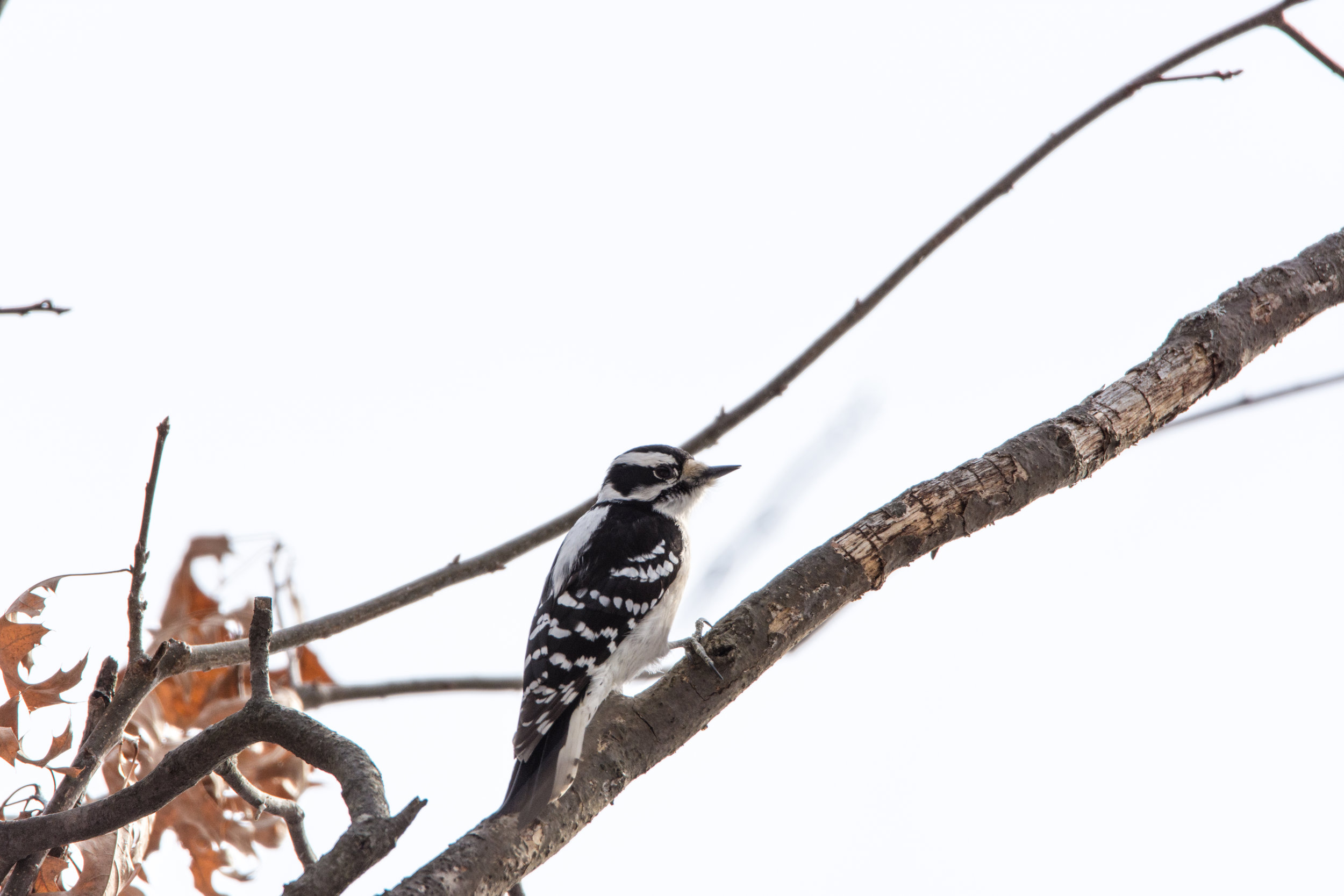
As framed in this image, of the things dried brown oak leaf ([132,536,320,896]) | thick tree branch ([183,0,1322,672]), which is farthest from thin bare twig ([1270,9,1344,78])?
dried brown oak leaf ([132,536,320,896])

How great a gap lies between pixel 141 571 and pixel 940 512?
246 cm

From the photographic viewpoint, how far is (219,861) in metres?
3.55

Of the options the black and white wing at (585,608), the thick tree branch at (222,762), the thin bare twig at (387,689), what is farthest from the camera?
the thin bare twig at (387,689)

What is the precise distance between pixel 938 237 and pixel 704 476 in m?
2.19

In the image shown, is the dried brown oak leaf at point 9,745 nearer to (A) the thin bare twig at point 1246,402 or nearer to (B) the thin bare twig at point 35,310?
(B) the thin bare twig at point 35,310

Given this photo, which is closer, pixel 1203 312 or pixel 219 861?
pixel 219 861

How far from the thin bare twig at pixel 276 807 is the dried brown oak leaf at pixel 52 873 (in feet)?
1.40

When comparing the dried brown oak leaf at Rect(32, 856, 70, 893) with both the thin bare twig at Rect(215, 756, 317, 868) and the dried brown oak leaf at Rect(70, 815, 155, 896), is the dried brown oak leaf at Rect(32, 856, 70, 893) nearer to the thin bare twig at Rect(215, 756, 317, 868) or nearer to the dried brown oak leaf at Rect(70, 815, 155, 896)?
the dried brown oak leaf at Rect(70, 815, 155, 896)

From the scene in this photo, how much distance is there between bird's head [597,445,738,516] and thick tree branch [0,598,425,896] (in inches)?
137

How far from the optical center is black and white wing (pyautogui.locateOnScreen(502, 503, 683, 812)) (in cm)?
397

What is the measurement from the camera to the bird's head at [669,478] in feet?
19.4

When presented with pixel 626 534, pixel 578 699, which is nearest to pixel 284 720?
pixel 578 699

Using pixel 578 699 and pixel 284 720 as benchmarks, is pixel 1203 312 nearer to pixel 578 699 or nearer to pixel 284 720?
pixel 578 699

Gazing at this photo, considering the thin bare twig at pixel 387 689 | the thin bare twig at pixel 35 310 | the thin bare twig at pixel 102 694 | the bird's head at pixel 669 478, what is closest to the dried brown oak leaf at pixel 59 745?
the thin bare twig at pixel 102 694
